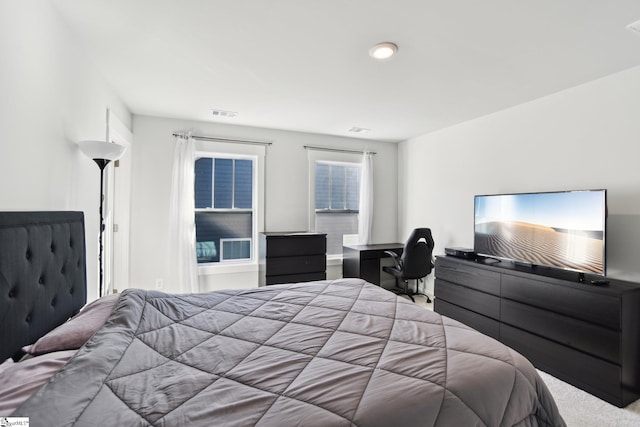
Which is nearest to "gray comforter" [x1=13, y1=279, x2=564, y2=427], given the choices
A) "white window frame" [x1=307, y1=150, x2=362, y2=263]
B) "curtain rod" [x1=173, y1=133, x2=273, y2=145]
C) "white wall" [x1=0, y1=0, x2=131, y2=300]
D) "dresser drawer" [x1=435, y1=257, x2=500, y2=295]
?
"white wall" [x1=0, y1=0, x2=131, y2=300]

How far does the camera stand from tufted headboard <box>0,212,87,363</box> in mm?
1155

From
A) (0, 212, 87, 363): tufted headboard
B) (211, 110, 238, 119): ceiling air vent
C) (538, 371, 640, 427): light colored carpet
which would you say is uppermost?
(211, 110, 238, 119): ceiling air vent

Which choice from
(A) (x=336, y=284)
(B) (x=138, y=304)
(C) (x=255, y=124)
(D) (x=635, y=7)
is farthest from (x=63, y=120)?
(D) (x=635, y=7)

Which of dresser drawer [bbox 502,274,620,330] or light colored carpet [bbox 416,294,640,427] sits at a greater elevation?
dresser drawer [bbox 502,274,620,330]

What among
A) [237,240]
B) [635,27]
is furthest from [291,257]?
[635,27]

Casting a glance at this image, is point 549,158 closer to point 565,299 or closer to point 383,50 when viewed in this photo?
point 565,299

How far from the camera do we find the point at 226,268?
4.04 m

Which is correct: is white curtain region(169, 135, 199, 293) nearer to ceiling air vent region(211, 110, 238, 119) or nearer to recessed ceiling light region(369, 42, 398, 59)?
ceiling air vent region(211, 110, 238, 119)

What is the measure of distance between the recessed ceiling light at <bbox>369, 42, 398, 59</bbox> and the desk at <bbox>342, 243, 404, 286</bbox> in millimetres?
2663

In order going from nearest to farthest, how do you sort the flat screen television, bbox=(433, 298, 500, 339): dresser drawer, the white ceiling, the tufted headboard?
the tufted headboard < the white ceiling < the flat screen television < bbox=(433, 298, 500, 339): dresser drawer

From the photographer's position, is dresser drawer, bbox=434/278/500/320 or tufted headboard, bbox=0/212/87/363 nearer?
tufted headboard, bbox=0/212/87/363

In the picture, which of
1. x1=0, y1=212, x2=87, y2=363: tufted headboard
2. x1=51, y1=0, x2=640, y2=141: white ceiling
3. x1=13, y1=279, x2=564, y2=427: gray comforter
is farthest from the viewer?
x1=51, y1=0, x2=640, y2=141: white ceiling

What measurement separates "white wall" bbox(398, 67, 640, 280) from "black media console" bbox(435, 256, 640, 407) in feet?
1.83

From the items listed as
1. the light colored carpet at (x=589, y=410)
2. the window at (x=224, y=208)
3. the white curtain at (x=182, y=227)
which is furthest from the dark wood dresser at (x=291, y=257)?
the light colored carpet at (x=589, y=410)
